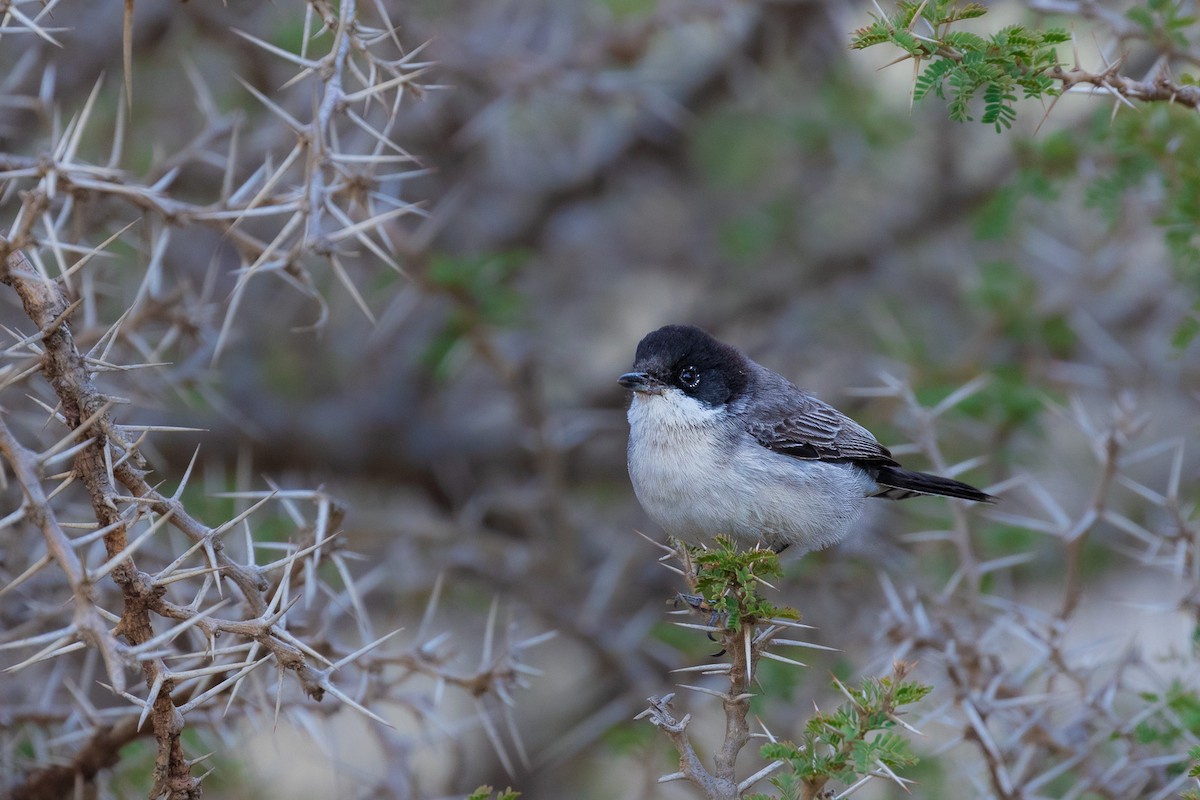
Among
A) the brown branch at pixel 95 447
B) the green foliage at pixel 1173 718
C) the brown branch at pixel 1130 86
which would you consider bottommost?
the green foliage at pixel 1173 718

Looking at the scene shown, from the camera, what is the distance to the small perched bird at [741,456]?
4.10 m

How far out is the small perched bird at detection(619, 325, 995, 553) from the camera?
4102 millimetres

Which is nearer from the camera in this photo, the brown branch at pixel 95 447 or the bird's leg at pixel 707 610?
the brown branch at pixel 95 447

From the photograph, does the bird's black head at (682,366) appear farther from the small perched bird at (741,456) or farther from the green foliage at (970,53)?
the green foliage at (970,53)

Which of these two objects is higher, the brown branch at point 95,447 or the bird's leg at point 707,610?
the brown branch at point 95,447

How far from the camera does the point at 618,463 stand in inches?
282

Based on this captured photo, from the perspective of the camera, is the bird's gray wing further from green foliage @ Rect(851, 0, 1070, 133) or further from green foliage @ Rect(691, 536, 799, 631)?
green foliage @ Rect(851, 0, 1070, 133)

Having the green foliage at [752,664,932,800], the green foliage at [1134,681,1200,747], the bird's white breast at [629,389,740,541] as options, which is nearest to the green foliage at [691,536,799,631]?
the green foliage at [752,664,932,800]

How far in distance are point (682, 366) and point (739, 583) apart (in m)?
1.66

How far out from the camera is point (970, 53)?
2906mm

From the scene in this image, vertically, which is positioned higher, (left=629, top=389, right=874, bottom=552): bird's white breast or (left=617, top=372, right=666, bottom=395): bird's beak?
(left=617, top=372, right=666, bottom=395): bird's beak

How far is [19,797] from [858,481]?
3149 millimetres

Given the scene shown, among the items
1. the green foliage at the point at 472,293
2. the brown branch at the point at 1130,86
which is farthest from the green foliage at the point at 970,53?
the green foliage at the point at 472,293

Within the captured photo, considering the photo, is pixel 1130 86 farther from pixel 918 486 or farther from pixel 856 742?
pixel 918 486
